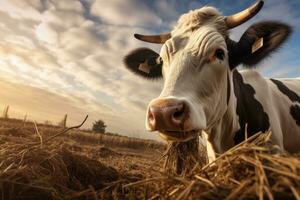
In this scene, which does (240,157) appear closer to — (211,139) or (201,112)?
(201,112)

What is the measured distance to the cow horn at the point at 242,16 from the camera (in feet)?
14.2

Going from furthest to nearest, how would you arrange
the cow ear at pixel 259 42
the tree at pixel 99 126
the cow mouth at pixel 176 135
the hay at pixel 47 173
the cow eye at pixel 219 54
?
the tree at pixel 99 126 < the cow ear at pixel 259 42 < the cow eye at pixel 219 54 < the cow mouth at pixel 176 135 < the hay at pixel 47 173

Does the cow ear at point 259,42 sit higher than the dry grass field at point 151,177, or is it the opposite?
the cow ear at point 259,42

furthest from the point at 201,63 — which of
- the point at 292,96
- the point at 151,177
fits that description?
the point at 292,96

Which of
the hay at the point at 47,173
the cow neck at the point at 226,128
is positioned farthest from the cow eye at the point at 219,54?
the hay at the point at 47,173

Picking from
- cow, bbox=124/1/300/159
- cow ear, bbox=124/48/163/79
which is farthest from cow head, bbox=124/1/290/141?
cow ear, bbox=124/48/163/79

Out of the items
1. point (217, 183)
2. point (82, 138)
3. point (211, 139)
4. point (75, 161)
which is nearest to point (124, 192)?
point (75, 161)

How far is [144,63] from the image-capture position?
5512mm

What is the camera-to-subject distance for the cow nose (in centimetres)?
284

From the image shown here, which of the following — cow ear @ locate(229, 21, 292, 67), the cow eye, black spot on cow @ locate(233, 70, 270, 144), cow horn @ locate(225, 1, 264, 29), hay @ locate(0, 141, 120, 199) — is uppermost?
cow horn @ locate(225, 1, 264, 29)

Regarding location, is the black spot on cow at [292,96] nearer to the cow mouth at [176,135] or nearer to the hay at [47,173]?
the cow mouth at [176,135]

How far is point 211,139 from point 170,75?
4.29 feet

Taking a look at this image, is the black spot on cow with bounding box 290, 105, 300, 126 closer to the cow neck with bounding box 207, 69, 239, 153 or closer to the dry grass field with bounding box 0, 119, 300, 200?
the cow neck with bounding box 207, 69, 239, 153

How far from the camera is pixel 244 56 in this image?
4.39 metres
